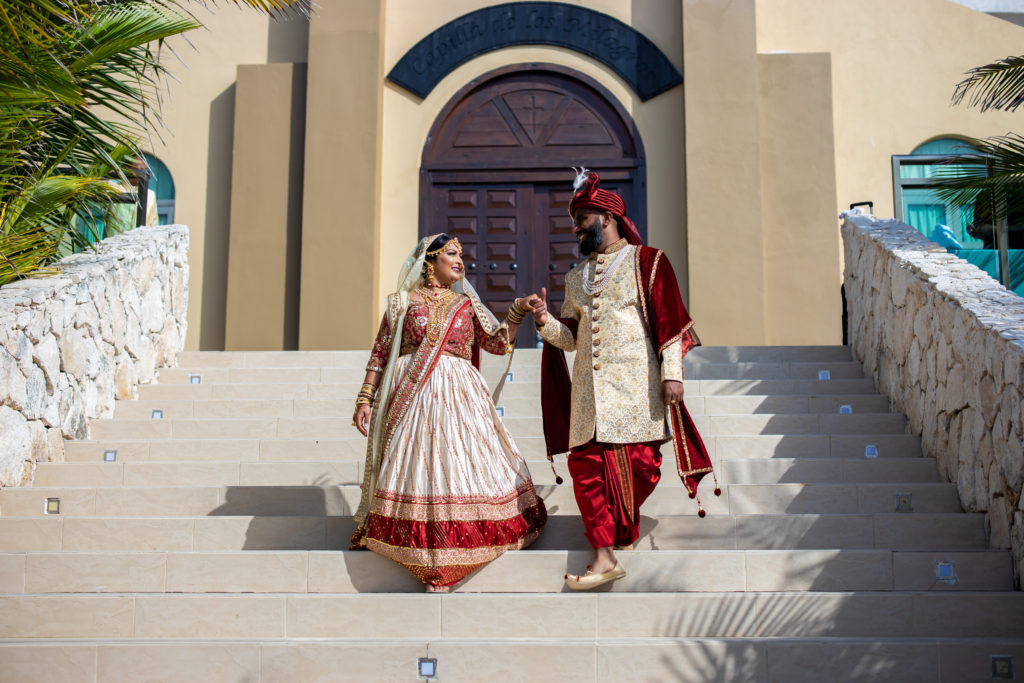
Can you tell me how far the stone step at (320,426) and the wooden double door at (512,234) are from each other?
4645 millimetres

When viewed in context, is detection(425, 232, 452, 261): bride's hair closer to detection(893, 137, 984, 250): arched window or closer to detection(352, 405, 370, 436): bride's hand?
detection(352, 405, 370, 436): bride's hand

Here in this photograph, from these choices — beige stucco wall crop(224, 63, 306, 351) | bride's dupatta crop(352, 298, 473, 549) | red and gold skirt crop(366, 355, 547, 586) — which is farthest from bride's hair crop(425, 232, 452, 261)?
beige stucco wall crop(224, 63, 306, 351)

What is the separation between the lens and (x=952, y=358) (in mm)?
5570

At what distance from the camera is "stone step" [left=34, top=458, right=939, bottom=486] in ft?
19.1

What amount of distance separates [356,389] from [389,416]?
2.48m

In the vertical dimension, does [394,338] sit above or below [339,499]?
above

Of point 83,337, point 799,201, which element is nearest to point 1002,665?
point 83,337

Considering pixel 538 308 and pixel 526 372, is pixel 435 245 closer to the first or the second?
pixel 538 308

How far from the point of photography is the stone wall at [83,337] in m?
5.99

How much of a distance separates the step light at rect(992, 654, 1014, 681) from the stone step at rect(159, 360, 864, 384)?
3674 millimetres

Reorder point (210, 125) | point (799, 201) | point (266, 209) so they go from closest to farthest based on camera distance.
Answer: point (799, 201)
point (266, 209)
point (210, 125)

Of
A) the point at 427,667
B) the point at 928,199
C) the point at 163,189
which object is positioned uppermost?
the point at 163,189

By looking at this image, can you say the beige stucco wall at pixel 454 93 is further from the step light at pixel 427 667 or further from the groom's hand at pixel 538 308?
the step light at pixel 427 667

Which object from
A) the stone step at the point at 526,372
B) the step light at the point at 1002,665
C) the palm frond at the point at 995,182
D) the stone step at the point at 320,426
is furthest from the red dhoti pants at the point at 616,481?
the palm frond at the point at 995,182
